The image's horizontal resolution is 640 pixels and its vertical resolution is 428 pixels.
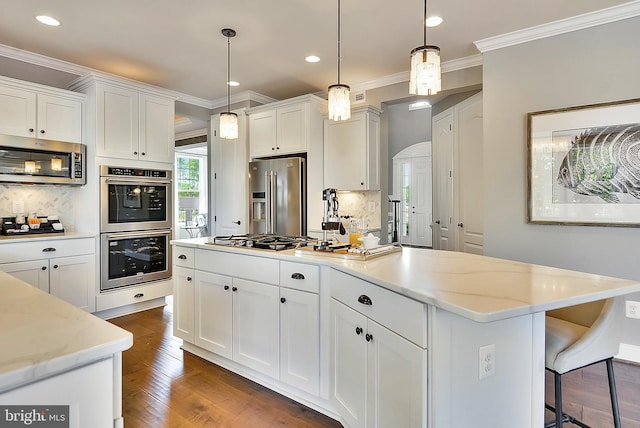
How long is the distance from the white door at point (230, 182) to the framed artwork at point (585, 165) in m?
3.24

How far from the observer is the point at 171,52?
352 centimetres

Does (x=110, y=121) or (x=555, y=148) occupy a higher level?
(x=110, y=121)

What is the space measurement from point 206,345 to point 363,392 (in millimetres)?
1493

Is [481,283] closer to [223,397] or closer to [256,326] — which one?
[256,326]

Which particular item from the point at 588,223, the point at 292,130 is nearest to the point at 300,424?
the point at 588,223

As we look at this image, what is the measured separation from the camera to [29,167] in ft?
11.1

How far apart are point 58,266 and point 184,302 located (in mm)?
1486

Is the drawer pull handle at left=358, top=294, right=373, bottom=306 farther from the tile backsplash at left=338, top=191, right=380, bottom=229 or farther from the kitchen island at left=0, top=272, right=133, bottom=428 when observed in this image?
the tile backsplash at left=338, top=191, right=380, bottom=229

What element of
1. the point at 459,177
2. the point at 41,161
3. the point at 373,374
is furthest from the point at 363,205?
the point at 41,161

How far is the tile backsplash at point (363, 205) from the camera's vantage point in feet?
14.6

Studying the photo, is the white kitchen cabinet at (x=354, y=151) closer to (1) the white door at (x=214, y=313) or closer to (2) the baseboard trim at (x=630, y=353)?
(1) the white door at (x=214, y=313)

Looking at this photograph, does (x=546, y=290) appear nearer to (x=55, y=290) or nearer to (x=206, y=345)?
(x=206, y=345)

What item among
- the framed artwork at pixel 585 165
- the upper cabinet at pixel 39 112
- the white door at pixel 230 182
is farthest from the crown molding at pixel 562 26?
the upper cabinet at pixel 39 112

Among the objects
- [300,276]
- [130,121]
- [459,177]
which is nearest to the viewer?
[300,276]
